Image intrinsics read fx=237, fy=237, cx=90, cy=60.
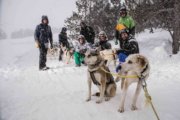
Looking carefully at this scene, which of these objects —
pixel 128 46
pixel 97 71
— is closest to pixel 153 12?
pixel 128 46

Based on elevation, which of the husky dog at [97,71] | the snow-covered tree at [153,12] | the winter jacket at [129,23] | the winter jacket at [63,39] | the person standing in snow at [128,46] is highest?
the snow-covered tree at [153,12]

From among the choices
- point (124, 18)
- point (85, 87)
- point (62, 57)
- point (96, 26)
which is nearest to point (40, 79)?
point (85, 87)

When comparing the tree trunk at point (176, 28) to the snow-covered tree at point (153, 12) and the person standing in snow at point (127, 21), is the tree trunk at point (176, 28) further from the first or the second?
the person standing in snow at point (127, 21)

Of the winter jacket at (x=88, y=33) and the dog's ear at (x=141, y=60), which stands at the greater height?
the winter jacket at (x=88, y=33)

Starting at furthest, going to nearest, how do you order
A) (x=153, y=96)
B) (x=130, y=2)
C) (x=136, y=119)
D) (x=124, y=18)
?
(x=130, y=2) → (x=124, y=18) → (x=153, y=96) → (x=136, y=119)

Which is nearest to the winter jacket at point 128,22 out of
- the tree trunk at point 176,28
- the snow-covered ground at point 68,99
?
the snow-covered ground at point 68,99

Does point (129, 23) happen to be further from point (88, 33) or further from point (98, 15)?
point (98, 15)

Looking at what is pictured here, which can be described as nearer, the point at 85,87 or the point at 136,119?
the point at 136,119

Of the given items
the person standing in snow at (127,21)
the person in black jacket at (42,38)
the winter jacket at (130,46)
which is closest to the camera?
the winter jacket at (130,46)

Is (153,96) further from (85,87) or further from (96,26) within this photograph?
(96,26)

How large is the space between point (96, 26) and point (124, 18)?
528cm

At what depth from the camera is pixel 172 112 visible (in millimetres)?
3678

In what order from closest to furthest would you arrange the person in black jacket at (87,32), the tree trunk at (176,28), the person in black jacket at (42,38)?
the person in black jacket at (42,38)
the tree trunk at (176,28)
the person in black jacket at (87,32)

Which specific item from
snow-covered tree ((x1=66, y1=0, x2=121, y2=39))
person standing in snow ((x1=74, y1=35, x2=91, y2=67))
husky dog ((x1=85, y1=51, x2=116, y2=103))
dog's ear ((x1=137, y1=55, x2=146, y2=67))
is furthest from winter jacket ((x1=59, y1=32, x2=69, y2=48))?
dog's ear ((x1=137, y1=55, x2=146, y2=67))
